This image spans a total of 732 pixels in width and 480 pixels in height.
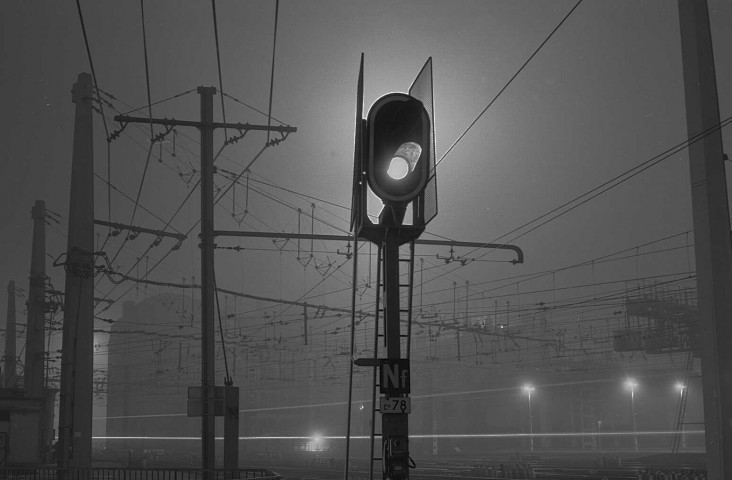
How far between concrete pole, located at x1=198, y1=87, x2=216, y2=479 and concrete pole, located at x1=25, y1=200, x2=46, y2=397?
25.5 metres

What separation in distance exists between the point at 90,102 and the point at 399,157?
23.2 meters

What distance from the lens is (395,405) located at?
5.83m

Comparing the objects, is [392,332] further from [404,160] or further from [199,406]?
[199,406]

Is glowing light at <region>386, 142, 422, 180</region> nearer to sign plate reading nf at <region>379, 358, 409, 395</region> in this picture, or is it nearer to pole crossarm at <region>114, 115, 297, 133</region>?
sign plate reading nf at <region>379, 358, 409, 395</region>

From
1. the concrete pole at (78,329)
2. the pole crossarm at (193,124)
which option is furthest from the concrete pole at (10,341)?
the pole crossarm at (193,124)

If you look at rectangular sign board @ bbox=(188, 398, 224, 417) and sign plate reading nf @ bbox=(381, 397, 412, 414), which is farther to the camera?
rectangular sign board @ bbox=(188, 398, 224, 417)

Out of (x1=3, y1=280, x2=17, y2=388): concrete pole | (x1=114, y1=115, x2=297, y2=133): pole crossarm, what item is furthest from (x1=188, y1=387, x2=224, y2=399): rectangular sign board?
(x1=3, y1=280, x2=17, y2=388): concrete pole

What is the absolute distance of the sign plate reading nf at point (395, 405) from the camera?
5.81 meters

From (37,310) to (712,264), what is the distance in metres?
36.3

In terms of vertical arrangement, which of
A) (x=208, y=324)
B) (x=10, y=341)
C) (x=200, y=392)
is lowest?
(x=200, y=392)

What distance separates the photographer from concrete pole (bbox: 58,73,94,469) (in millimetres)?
24391

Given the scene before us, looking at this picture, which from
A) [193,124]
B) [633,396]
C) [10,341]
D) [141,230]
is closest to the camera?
[193,124]

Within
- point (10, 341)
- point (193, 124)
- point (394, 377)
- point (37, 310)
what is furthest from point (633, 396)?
point (394, 377)

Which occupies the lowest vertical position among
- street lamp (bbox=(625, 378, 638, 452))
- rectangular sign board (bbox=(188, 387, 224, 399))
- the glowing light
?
street lamp (bbox=(625, 378, 638, 452))
